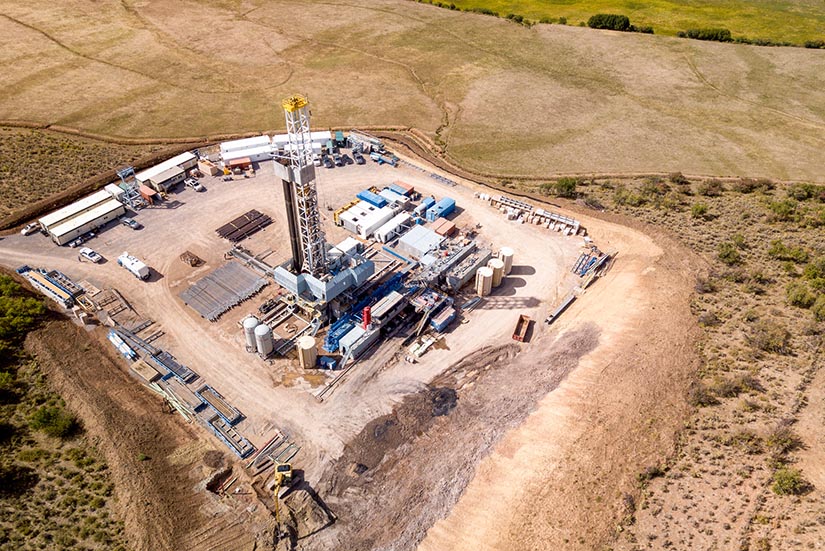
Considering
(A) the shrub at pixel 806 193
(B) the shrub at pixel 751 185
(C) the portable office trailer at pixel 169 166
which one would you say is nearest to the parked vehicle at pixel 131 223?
(C) the portable office trailer at pixel 169 166

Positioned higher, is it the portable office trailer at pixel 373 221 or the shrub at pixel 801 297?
the shrub at pixel 801 297

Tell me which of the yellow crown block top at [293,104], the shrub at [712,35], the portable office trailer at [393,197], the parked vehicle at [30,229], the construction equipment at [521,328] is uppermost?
the yellow crown block top at [293,104]

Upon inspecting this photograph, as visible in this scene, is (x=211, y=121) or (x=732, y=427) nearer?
(x=732, y=427)

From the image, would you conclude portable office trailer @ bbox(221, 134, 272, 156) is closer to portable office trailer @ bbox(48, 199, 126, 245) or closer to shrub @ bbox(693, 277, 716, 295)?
portable office trailer @ bbox(48, 199, 126, 245)

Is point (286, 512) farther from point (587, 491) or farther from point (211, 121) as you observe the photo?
point (211, 121)

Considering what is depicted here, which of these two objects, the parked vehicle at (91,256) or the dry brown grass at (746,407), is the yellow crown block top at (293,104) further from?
the dry brown grass at (746,407)

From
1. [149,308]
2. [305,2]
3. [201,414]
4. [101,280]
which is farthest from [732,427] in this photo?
[305,2]

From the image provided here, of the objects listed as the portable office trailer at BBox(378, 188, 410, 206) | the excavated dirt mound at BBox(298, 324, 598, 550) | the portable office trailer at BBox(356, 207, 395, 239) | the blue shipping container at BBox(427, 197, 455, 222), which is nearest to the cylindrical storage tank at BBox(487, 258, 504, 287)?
the excavated dirt mound at BBox(298, 324, 598, 550)

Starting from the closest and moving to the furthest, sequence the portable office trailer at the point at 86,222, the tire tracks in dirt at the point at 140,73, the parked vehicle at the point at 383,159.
Answer: the portable office trailer at the point at 86,222 → the parked vehicle at the point at 383,159 → the tire tracks in dirt at the point at 140,73
